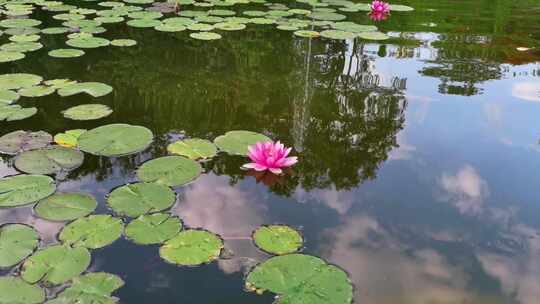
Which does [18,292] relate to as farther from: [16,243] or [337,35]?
[337,35]

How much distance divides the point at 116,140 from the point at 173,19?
3.23 metres

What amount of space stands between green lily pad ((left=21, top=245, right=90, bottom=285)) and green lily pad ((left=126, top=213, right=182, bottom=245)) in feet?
0.67

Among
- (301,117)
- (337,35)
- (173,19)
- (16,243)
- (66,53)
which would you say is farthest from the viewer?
(173,19)

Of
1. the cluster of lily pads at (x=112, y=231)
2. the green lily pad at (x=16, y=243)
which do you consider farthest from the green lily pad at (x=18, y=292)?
the green lily pad at (x=16, y=243)

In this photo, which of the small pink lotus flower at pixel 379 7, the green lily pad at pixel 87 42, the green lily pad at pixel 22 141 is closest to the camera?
the green lily pad at pixel 22 141

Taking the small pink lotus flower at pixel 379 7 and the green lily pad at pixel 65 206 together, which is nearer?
the green lily pad at pixel 65 206

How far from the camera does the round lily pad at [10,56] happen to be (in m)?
4.14

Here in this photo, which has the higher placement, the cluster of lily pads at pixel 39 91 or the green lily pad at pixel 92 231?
the cluster of lily pads at pixel 39 91

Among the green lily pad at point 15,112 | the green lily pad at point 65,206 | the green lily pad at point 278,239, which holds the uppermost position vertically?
the green lily pad at point 15,112

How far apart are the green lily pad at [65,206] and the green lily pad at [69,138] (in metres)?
0.53

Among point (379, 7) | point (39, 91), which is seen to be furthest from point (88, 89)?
point (379, 7)

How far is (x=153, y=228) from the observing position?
2102mm

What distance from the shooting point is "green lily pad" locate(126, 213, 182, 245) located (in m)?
2.04

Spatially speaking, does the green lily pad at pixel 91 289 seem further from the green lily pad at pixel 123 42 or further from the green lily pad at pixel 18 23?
the green lily pad at pixel 18 23
